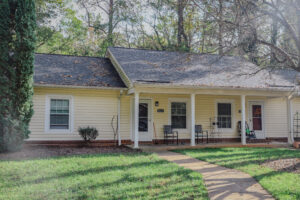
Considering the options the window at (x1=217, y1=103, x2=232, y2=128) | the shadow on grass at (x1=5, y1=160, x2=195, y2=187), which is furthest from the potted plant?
the window at (x1=217, y1=103, x2=232, y2=128)

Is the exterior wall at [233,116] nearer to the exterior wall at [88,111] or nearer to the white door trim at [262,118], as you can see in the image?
the white door trim at [262,118]

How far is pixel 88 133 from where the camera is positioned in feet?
38.1

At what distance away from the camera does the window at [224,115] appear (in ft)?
47.0

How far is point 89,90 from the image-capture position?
12211 millimetres

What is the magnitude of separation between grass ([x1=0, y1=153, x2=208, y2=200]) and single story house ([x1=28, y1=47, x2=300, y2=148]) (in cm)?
356

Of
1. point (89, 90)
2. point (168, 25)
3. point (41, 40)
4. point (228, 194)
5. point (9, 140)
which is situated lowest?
point (228, 194)

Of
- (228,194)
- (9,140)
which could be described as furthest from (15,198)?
(9,140)

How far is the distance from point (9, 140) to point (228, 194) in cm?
730

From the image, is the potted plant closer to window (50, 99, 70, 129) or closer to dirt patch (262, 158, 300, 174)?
window (50, 99, 70, 129)

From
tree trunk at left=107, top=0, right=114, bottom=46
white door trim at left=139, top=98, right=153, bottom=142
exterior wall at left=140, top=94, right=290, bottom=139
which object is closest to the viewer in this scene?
white door trim at left=139, top=98, right=153, bottom=142

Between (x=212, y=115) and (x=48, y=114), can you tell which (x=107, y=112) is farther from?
(x=212, y=115)

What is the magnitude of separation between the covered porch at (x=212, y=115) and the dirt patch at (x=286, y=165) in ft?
12.6

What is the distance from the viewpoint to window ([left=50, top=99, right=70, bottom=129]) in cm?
1184

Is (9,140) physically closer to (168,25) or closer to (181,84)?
(181,84)
